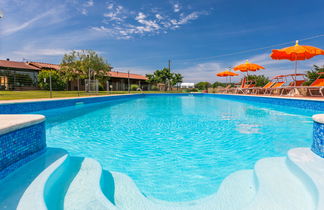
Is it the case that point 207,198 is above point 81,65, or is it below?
below

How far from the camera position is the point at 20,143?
1951 mm

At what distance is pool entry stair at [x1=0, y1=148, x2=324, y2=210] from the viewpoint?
4.30ft

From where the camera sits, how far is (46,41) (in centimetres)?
1703

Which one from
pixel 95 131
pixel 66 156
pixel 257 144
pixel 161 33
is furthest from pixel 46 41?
pixel 257 144

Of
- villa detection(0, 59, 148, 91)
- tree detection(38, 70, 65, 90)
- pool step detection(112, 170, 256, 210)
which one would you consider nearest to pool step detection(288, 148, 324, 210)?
pool step detection(112, 170, 256, 210)

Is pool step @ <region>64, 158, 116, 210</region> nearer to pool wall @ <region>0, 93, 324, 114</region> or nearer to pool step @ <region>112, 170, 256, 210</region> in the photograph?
pool step @ <region>112, 170, 256, 210</region>

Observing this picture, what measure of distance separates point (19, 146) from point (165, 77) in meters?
29.5

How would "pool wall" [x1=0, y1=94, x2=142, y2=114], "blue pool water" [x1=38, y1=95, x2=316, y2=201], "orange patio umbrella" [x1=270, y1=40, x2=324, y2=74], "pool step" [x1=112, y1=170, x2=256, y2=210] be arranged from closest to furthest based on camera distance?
"pool step" [x1=112, y1=170, x2=256, y2=210]
"blue pool water" [x1=38, y1=95, x2=316, y2=201]
"pool wall" [x1=0, y1=94, x2=142, y2=114]
"orange patio umbrella" [x1=270, y1=40, x2=324, y2=74]

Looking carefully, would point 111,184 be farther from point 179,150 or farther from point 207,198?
point 179,150

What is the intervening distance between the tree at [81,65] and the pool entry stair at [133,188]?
1637 cm

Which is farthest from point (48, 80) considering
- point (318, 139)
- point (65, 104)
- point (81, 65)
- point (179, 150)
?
point (318, 139)

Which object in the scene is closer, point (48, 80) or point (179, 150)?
point (179, 150)

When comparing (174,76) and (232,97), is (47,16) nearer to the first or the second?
(232,97)

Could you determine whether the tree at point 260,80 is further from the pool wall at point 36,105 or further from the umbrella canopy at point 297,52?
the pool wall at point 36,105
